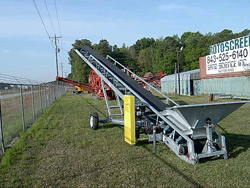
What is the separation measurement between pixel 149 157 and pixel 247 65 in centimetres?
1900

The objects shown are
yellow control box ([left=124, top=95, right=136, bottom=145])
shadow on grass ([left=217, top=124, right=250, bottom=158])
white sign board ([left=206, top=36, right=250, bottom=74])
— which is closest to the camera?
shadow on grass ([left=217, top=124, right=250, bottom=158])

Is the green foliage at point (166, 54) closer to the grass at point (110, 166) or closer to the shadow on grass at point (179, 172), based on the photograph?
the grass at point (110, 166)

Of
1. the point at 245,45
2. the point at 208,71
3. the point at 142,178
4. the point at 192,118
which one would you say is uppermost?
A: the point at 245,45

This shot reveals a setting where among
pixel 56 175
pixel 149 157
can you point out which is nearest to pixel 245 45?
pixel 149 157

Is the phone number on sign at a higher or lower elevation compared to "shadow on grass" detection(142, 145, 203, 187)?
higher

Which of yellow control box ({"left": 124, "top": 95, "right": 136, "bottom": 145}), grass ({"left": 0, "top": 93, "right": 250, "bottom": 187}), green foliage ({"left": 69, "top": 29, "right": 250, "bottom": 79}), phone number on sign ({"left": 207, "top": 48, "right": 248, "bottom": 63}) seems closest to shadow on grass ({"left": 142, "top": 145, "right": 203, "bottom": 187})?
grass ({"left": 0, "top": 93, "right": 250, "bottom": 187})

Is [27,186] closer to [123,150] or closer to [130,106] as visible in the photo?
[123,150]

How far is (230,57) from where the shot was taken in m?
23.2

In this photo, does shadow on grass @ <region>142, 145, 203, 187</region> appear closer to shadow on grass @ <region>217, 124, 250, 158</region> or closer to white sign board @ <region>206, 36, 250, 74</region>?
shadow on grass @ <region>217, 124, 250, 158</region>

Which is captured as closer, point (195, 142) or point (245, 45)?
point (195, 142)

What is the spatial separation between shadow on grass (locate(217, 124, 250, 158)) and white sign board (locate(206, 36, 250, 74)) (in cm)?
1583

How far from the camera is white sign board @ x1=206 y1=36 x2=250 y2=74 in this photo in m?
21.1

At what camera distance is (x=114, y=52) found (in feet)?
277

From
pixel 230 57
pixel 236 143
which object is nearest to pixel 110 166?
pixel 236 143
